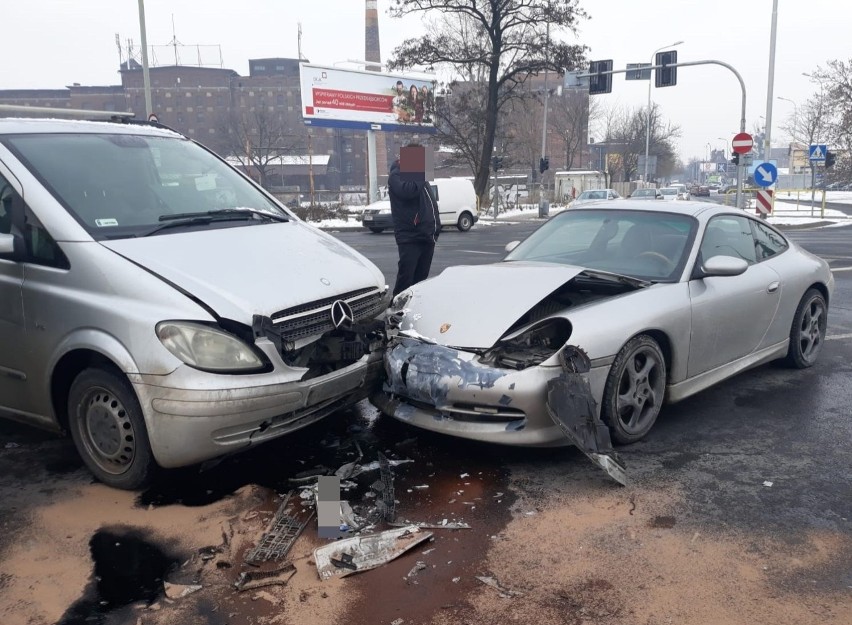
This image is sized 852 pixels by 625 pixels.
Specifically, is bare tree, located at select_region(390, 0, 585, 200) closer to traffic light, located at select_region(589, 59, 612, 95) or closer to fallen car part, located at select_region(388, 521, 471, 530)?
traffic light, located at select_region(589, 59, 612, 95)

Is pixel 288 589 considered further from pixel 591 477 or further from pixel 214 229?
pixel 214 229

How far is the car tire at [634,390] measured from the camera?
158 inches

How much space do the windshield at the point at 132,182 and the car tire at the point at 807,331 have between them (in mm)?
4231

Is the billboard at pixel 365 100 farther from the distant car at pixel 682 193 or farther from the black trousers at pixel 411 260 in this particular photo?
the black trousers at pixel 411 260

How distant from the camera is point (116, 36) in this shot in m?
84.2

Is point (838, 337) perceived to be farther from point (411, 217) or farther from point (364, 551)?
point (364, 551)

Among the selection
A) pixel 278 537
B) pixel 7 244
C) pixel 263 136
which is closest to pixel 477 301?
pixel 278 537

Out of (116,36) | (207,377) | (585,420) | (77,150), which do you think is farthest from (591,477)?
(116,36)

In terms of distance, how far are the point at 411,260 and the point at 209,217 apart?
3.26 m

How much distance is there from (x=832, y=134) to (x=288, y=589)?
45.0 m

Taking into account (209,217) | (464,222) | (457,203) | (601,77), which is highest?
(601,77)

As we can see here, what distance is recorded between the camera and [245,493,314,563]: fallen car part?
301 centimetres

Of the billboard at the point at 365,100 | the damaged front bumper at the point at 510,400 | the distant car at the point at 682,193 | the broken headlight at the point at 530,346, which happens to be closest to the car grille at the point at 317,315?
the damaged front bumper at the point at 510,400

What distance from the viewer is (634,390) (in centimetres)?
416
